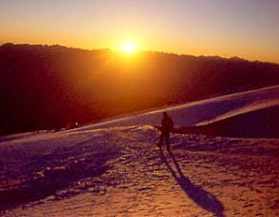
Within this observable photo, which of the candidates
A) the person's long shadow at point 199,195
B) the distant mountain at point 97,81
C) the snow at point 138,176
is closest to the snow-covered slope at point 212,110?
the snow at point 138,176

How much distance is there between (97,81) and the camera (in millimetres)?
91938

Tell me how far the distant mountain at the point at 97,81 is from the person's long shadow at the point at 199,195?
48986mm

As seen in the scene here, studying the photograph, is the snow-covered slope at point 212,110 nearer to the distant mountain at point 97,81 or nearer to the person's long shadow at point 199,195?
the person's long shadow at point 199,195

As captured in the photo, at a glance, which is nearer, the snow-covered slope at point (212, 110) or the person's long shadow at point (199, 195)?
A: the person's long shadow at point (199, 195)

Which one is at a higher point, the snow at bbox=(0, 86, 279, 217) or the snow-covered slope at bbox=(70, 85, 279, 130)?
the snow-covered slope at bbox=(70, 85, 279, 130)

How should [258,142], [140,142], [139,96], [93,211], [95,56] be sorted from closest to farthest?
[93,211], [258,142], [140,142], [139,96], [95,56]

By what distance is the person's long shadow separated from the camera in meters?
10.9

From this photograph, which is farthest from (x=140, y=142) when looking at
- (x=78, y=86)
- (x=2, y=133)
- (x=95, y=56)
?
(x=95, y=56)

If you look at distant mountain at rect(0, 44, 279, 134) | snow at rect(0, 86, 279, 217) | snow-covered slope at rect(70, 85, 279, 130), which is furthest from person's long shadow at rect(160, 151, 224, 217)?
distant mountain at rect(0, 44, 279, 134)

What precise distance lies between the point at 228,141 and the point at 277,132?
3.00 meters

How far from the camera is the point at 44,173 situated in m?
16.8

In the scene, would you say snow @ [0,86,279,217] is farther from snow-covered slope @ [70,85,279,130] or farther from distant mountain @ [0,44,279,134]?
distant mountain @ [0,44,279,134]

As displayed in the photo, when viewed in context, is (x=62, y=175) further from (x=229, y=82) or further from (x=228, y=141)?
(x=229, y=82)

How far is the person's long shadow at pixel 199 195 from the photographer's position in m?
10.9
